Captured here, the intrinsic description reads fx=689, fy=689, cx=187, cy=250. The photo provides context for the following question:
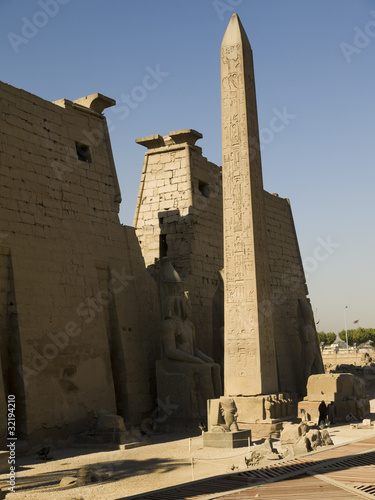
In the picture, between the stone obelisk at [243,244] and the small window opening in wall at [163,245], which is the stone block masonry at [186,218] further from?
the stone obelisk at [243,244]

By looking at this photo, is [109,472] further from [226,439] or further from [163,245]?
[163,245]

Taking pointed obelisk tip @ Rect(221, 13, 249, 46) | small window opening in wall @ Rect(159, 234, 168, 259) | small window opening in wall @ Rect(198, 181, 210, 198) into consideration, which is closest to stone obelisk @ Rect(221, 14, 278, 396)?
pointed obelisk tip @ Rect(221, 13, 249, 46)

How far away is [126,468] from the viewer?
7.48 meters

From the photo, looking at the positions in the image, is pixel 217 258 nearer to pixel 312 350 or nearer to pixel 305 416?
pixel 312 350

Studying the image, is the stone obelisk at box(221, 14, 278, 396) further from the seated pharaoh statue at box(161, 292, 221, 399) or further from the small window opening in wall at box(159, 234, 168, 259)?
the small window opening in wall at box(159, 234, 168, 259)

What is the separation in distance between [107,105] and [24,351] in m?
4.78

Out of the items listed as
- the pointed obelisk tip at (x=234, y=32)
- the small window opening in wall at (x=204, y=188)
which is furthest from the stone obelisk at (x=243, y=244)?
the small window opening in wall at (x=204, y=188)

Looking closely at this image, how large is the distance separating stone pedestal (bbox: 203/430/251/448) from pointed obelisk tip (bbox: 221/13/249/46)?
589 cm

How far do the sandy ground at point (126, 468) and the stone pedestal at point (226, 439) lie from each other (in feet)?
0.41

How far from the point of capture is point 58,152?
10.7 m

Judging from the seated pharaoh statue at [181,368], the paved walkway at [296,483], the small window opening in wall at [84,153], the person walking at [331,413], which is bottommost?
the person walking at [331,413]

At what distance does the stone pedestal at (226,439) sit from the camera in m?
8.51

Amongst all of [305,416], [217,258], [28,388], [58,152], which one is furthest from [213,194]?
[28,388]

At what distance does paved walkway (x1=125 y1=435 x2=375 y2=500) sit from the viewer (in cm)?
525
